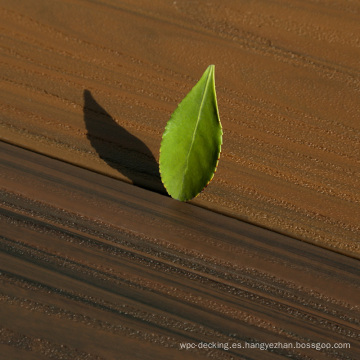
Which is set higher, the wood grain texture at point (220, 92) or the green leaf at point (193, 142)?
the wood grain texture at point (220, 92)

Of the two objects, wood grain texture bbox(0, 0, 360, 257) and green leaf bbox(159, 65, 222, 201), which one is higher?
wood grain texture bbox(0, 0, 360, 257)

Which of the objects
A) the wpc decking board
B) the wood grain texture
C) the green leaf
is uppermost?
the wood grain texture

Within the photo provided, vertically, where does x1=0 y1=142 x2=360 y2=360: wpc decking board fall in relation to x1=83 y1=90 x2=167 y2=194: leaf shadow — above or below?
below

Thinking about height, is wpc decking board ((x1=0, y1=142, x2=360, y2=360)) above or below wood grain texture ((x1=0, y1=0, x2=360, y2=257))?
below

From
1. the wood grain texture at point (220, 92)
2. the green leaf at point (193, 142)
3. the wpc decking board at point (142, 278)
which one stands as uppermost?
the wood grain texture at point (220, 92)

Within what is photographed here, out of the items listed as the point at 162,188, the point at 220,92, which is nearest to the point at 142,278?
→ the point at 162,188

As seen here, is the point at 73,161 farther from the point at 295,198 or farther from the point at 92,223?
the point at 295,198
